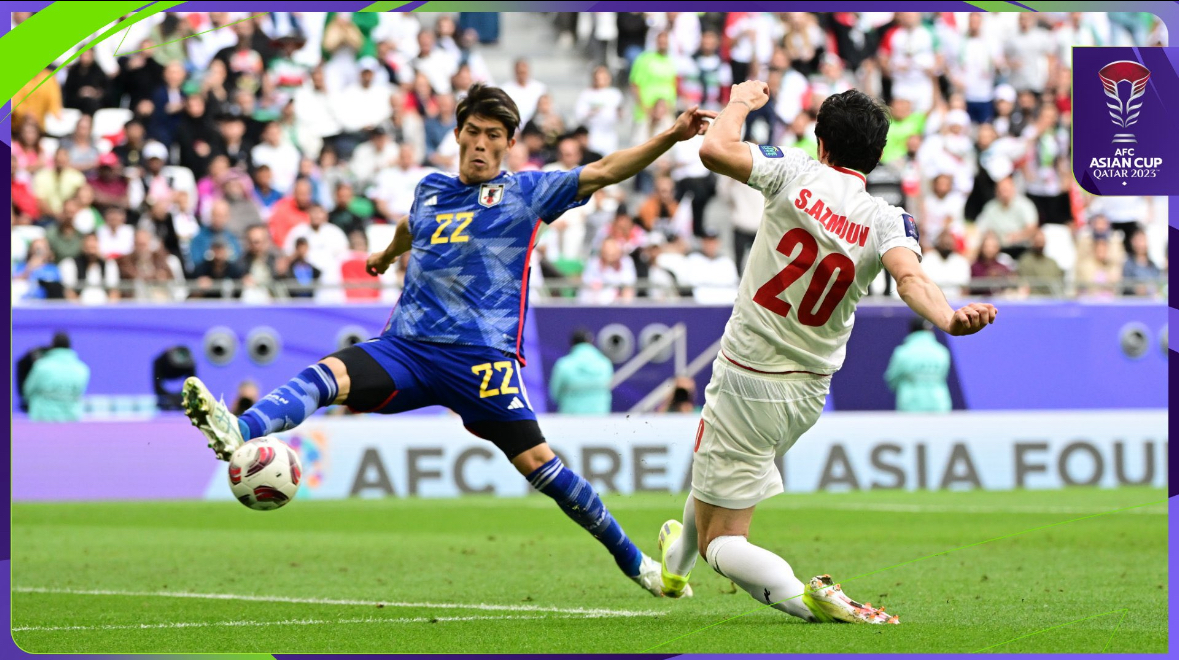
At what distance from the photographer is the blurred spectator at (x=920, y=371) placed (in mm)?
16891

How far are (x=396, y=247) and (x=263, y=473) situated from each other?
1869 millimetres

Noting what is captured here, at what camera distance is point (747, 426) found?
6.54 metres

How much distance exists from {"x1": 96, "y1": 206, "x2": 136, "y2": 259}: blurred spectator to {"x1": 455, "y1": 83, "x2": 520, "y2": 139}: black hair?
422 inches

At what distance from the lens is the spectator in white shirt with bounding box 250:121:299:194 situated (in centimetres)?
1827

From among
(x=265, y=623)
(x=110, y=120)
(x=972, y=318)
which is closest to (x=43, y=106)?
(x=110, y=120)

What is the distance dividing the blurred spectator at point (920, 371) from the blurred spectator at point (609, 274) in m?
2.98

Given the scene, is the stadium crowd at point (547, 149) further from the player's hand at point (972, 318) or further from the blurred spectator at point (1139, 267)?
the player's hand at point (972, 318)

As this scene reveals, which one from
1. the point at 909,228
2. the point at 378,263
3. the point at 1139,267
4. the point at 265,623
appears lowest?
the point at 265,623

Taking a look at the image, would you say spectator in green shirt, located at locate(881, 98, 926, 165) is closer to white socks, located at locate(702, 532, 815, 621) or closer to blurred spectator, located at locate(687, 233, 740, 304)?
blurred spectator, located at locate(687, 233, 740, 304)

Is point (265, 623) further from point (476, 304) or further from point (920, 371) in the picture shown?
point (920, 371)

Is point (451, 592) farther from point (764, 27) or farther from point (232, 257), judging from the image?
point (764, 27)

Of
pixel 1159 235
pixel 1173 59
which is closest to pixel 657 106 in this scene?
pixel 1159 235

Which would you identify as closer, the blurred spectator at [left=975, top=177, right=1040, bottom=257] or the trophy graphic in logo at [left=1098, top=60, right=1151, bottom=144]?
the trophy graphic in logo at [left=1098, top=60, right=1151, bottom=144]

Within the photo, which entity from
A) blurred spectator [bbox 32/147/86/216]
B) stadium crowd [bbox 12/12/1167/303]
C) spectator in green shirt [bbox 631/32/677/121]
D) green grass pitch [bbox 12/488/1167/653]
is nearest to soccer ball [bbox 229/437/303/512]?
green grass pitch [bbox 12/488/1167/653]
